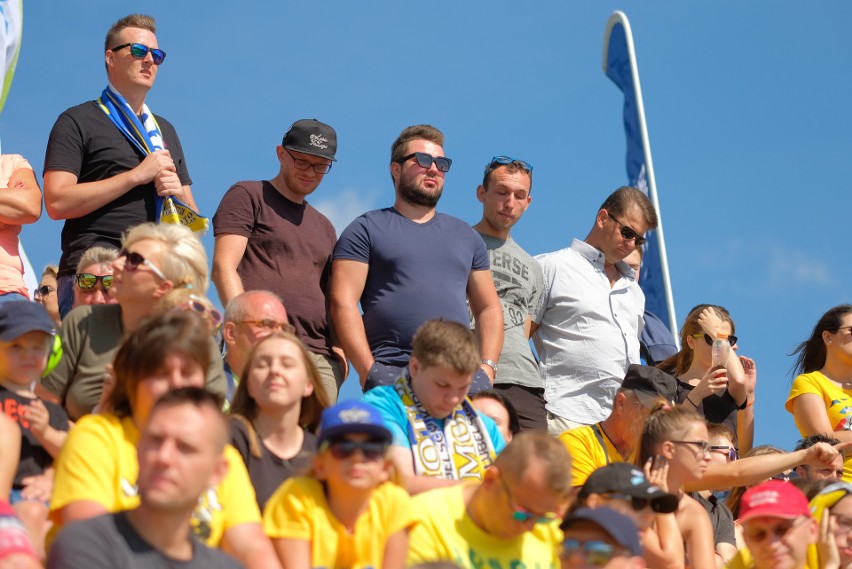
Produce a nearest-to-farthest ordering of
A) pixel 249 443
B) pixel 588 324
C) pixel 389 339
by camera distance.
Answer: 1. pixel 249 443
2. pixel 389 339
3. pixel 588 324

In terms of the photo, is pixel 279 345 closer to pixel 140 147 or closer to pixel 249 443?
pixel 249 443

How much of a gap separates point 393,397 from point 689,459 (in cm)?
159

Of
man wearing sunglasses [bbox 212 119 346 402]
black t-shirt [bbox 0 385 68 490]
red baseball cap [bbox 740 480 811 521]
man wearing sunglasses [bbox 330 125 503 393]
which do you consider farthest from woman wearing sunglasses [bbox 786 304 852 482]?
black t-shirt [bbox 0 385 68 490]

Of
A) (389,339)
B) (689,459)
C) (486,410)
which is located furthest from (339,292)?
(689,459)

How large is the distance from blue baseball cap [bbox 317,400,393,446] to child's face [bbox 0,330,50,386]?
4.11 ft

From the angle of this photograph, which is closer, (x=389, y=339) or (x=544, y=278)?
(x=389, y=339)

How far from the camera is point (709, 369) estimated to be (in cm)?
823

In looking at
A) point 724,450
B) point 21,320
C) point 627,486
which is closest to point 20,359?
point 21,320

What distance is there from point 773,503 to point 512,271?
9.26ft

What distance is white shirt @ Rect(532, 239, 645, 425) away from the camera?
7812mm

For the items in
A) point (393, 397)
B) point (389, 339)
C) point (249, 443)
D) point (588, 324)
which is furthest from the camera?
point (588, 324)

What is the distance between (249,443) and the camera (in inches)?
197

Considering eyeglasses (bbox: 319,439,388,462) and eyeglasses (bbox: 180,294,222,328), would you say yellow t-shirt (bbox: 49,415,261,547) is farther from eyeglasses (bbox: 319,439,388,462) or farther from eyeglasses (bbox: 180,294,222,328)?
eyeglasses (bbox: 180,294,222,328)

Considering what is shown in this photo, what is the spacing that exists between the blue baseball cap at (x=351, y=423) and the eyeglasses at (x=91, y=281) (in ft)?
6.76
